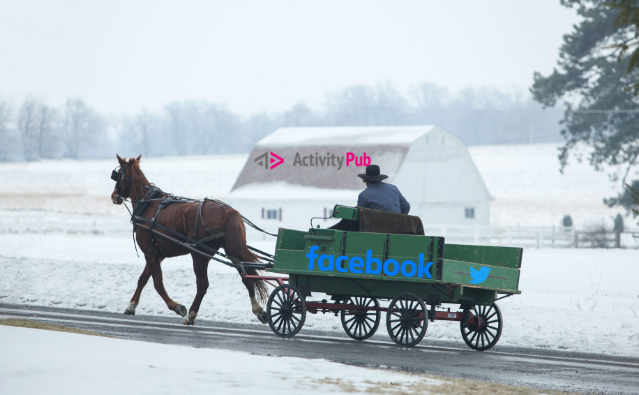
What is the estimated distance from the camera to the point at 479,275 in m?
9.40

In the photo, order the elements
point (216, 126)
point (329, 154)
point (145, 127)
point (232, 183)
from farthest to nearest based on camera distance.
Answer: point (216, 126) < point (145, 127) < point (232, 183) < point (329, 154)

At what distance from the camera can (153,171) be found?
2970 inches

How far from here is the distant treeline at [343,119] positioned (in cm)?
10288

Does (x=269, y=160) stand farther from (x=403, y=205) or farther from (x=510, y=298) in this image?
(x=403, y=205)

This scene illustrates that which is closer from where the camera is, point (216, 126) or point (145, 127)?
point (145, 127)

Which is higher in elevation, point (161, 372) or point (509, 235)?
point (509, 235)

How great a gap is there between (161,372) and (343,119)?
106m

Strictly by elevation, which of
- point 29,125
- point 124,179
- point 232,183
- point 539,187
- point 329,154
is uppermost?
point 29,125

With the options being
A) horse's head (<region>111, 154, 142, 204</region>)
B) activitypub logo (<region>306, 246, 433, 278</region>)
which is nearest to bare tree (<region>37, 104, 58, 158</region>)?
horse's head (<region>111, 154, 142, 204</region>)

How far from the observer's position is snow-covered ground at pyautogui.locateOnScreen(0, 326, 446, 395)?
607 cm

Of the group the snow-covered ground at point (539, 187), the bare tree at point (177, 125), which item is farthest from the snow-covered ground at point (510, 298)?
the bare tree at point (177, 125)

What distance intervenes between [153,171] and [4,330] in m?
67.9

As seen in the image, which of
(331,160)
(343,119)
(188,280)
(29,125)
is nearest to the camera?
(188,280)

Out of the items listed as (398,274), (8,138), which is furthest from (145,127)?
(398,274)
